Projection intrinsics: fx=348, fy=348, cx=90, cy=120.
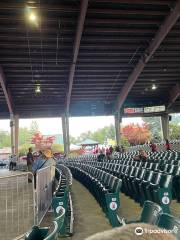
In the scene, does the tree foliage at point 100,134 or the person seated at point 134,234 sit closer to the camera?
the person seated at point 134,234

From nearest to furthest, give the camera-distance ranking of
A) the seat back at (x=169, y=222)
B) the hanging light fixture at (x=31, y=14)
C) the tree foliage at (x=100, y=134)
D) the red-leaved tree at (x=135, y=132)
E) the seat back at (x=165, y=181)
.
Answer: the seat back at (x=169, y=222) → the seat back at (x=165, y=181) → the hanging light fixture at (x=31, y=14) → the red-leaved tree at (x=135, y=132) → the tree foliage at (x=100, y=134)

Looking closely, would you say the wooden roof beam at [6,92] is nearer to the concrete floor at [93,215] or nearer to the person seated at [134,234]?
the concrete floor at [93,215]

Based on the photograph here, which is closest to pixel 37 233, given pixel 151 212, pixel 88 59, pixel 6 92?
pixel 151 212

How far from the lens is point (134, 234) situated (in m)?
1.26

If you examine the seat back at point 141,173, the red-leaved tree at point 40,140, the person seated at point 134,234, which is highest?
the red-leaved tree at point 40,140

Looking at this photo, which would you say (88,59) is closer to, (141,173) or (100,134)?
(141,173)

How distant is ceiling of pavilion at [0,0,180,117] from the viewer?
1677cm

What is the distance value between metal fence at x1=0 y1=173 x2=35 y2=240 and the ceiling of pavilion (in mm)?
10901

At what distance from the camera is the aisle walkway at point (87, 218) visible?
635cm

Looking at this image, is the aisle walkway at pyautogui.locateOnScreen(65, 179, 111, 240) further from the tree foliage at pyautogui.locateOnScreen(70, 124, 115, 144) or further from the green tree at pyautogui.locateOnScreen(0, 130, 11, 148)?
the green tree at pyautogui.locateOnScreen(0, 130, 11, 148)

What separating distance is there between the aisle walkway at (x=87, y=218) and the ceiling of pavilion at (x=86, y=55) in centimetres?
934

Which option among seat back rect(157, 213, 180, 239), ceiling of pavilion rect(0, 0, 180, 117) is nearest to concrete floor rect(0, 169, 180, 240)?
seat back rect(157, 213, 180, 239)

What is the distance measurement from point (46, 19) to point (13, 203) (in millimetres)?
12345

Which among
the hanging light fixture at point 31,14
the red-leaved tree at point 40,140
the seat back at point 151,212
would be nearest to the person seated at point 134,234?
the seat back at point 151,212
